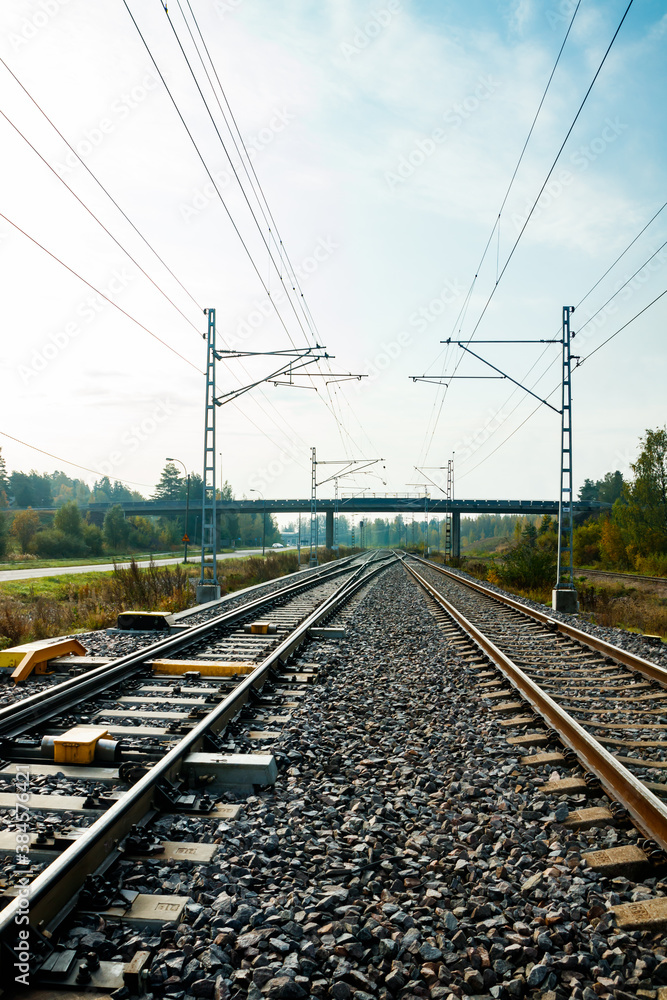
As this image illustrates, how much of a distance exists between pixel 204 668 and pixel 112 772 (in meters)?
3.09

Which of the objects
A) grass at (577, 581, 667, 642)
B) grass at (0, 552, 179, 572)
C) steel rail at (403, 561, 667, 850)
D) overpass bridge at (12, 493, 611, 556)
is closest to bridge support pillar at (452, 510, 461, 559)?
overpass bridge at (12, 493, 611, 556)

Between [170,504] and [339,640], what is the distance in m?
94.4

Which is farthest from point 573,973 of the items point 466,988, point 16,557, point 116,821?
point 16,557

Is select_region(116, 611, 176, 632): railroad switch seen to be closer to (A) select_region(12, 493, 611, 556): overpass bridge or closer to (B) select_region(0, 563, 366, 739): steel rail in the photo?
(B) select_region(0, 563, 366, 739): steel rail

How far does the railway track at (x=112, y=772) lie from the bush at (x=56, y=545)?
197 ft

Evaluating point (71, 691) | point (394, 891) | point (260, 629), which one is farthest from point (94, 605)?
point (394, 891)

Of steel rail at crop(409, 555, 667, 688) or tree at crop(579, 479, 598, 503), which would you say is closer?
steel rail at crop(409, 555, 667, 688)

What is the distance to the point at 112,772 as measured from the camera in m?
4.22

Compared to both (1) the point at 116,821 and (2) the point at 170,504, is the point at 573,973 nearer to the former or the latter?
(1) the point at 116,821

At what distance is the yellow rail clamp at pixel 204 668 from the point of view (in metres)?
7.21

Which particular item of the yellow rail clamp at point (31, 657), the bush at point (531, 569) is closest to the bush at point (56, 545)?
the bush at point (531, 569)

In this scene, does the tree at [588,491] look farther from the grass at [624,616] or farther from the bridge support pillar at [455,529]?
the grass at [624,616]

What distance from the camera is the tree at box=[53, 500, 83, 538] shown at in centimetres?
6494

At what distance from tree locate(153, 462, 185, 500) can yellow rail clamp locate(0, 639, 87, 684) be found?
120658 millimetres
